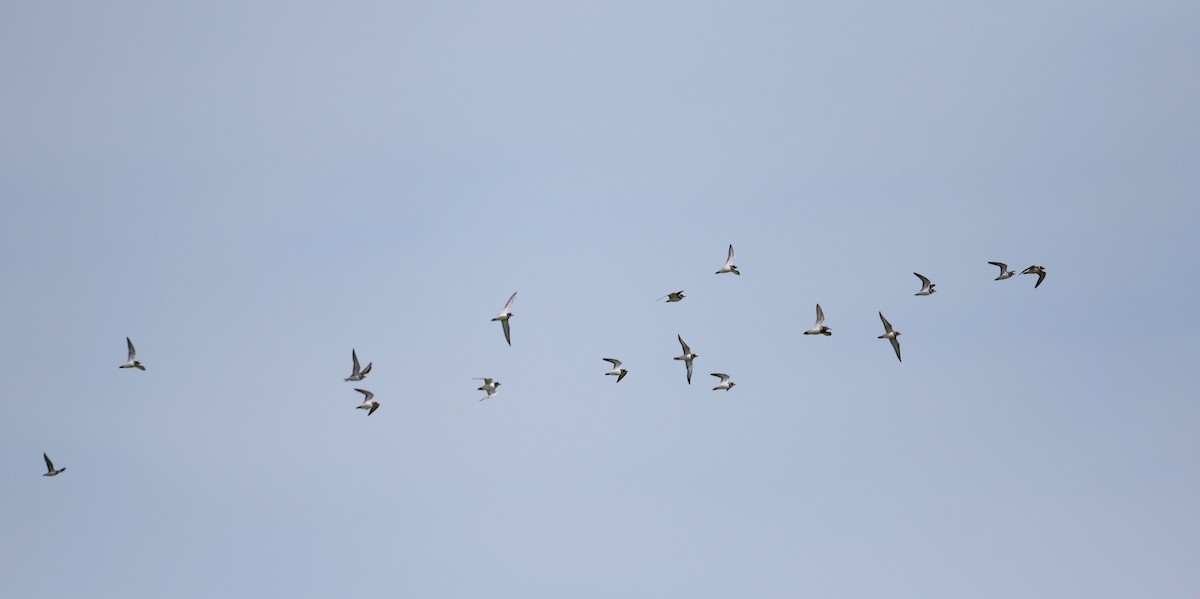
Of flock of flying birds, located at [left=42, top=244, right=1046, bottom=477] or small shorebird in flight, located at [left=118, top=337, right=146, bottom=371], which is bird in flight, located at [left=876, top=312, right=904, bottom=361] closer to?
flock of flying birds, located at [left=42, top=244, right=1046, bottom=477]

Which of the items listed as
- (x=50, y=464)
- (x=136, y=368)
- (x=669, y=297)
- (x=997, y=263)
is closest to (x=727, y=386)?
(x=669, y=297)

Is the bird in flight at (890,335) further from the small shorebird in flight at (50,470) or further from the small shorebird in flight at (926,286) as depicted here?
the small shorebird in flight at (50,470)

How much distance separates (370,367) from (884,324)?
95.6 feet

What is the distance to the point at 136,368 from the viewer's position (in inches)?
3703

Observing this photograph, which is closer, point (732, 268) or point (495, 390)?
point (732, 268)

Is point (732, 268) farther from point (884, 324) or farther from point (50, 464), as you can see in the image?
point (50, 464)

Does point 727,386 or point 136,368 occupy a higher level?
point 136,368

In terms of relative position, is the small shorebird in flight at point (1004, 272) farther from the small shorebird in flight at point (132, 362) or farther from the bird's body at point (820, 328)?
the small shorebird in flight at point (132, 362)

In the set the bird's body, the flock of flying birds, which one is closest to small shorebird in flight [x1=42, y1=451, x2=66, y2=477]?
the flock of flying birds

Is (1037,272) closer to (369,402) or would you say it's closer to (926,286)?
(926,286)

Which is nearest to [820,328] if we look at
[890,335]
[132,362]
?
[890,335]

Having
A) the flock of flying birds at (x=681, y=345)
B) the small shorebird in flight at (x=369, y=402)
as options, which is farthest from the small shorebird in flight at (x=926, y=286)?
the small shorebird in flight at (x=369, y=402)

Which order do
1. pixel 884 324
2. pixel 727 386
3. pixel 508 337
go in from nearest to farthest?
pixel 508 337 < pixel 884 324 < pixel 727 386

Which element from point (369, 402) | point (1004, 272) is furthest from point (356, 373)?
point (1004, 272)
